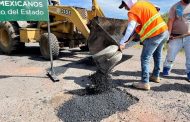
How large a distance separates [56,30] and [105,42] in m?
3.27

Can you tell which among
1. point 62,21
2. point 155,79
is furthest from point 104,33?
point 62,21

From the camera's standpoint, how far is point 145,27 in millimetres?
6785

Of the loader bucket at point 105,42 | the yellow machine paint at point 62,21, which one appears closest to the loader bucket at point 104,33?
the loader bucket at point 105,42

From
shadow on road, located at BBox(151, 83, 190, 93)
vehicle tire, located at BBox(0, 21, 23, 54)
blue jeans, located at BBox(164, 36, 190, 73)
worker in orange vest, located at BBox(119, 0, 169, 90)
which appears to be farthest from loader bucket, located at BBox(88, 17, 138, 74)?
vehicle tire, located at BBox(0, 21, 23, 54)

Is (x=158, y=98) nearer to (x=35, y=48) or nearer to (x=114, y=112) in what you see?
(x=114, y=112)

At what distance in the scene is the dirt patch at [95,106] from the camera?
5594mm

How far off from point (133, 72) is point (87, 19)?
2.91 metres

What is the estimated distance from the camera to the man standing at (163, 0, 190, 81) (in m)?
7.65

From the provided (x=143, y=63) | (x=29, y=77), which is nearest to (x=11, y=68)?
(x=29, y=77)

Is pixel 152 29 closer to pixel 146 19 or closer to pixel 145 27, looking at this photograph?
pixel 145 27

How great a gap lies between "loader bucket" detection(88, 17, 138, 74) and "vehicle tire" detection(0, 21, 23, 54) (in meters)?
3.19

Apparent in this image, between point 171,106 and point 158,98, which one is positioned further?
point 158,98

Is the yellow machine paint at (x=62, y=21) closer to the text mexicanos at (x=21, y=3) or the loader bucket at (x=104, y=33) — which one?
the loader bucket at (x=104, y=33)

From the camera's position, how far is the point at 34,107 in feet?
20.0
